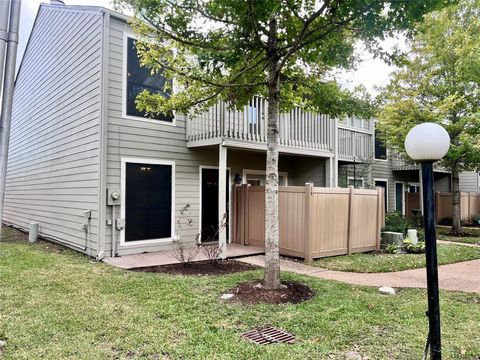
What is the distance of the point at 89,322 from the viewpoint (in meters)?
4.00

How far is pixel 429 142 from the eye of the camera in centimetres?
299

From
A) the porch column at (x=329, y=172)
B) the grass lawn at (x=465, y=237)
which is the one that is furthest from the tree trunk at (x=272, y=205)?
the grass lawn at (x=465, y=237)

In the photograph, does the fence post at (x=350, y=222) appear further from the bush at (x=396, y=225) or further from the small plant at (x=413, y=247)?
the bush at (x=396, y=225)

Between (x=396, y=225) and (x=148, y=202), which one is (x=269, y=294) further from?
(x=396, y=225)

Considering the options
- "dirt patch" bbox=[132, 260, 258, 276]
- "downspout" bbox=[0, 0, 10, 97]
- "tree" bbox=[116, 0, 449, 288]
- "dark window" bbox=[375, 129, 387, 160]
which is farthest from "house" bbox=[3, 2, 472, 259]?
"dark window" bbox=[375, 129, 387, 160]

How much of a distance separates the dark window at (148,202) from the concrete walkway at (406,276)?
2290 mm

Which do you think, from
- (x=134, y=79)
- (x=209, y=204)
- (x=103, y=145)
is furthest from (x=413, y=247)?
(x=134, y=79)

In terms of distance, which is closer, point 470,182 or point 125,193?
point 125,193

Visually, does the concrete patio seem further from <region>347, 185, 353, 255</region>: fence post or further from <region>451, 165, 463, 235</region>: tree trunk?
<region>451, 165, 463, 235</region>: tree trunk

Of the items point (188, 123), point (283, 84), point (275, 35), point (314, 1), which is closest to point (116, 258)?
point (188, 123)

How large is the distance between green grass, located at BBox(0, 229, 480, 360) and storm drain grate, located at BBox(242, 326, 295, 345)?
11cm

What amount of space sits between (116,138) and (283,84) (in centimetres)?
394

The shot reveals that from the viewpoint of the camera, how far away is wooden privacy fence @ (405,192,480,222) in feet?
54.7

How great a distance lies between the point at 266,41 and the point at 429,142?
3.22m
